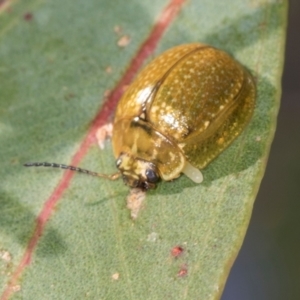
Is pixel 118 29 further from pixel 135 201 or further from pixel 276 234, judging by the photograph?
pixel 276 234

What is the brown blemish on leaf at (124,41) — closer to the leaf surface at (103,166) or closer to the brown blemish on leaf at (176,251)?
the leaf surface at (103,166)

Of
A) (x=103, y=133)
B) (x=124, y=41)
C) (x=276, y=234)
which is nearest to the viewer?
(x=103, y=133)

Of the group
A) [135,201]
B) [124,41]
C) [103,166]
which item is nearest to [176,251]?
[135,201]

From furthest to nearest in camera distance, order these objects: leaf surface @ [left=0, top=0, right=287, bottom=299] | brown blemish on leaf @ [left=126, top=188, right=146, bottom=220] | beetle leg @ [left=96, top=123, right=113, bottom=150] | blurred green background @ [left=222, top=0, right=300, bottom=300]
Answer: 1. blurred green background @ [left=222, top=0, right=300, bottom=300]
2. beetle leg @ [left=96, top=123, right=113, bottom=150]
3. brown blemish on leaf @ [left=126, top=188, right=146, bottom=220]
4. leaf surface @ [left=0, top=0, right=287, bottom=299]

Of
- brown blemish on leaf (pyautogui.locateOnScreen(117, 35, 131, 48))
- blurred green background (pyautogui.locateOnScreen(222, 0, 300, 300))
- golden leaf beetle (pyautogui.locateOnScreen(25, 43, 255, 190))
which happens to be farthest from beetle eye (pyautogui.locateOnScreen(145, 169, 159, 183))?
blurred green background (pyautogui.locateOnScreen(222, 0, 300, 300))

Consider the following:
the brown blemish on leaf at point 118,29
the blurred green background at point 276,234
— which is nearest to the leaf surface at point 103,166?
the brown blemish on leaf at point 118,29

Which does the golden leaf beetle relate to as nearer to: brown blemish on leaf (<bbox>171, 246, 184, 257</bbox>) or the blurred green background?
brown blemish on leaf (<bbox>171, 246, 184, 257</bbox>)
